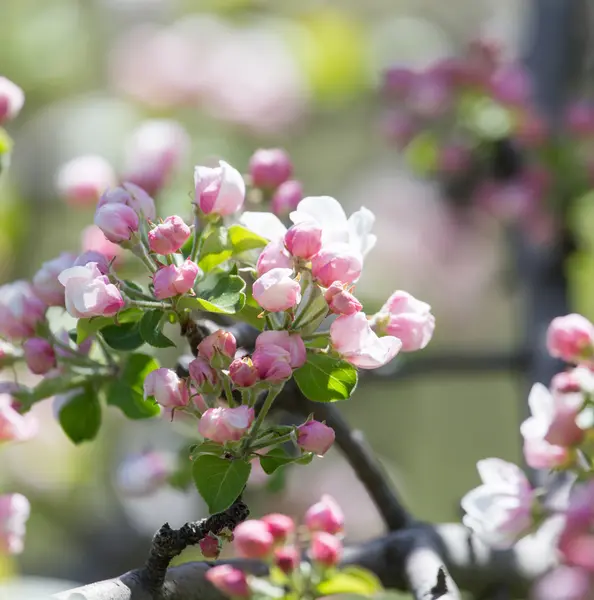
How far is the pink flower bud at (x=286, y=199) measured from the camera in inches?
46.3

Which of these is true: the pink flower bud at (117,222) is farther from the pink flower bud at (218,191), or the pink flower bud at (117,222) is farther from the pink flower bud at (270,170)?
the pink flower bud at (270,170)

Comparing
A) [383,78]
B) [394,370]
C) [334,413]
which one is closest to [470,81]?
[383,78]

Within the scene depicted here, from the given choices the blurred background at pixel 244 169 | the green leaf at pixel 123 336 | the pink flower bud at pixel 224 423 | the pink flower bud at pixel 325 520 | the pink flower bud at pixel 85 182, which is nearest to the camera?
the pink flower bud at pixel 224 423

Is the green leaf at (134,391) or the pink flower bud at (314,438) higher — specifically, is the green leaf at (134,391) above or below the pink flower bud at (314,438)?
above

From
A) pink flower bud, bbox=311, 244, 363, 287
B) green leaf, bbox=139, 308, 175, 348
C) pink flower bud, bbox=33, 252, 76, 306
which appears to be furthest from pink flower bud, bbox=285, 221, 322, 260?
pink flower bud, bbox=33, 252, 76, 306

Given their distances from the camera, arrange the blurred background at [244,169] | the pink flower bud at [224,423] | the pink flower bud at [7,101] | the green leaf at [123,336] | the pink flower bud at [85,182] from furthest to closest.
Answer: the blurred background at [244,169] → the pink flower bud at [85,182] → the pink flower bud at [7,101] → the green leaf at [123,336] → the pink flower bud at [224,423]

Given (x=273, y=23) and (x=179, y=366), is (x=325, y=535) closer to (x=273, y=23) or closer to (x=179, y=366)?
(x=179, y=366)

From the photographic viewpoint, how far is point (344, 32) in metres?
3.73

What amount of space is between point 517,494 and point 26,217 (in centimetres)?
236

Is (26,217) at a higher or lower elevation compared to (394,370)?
higher

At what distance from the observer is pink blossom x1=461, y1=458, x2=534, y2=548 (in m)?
1.02

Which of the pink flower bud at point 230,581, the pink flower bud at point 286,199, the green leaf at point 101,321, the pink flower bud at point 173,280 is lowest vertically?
the pink flower bud at point 230,581

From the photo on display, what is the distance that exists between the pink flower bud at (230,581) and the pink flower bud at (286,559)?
3 cm

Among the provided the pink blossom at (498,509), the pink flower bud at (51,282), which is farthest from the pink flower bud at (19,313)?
the pink blossom at (498,509)
